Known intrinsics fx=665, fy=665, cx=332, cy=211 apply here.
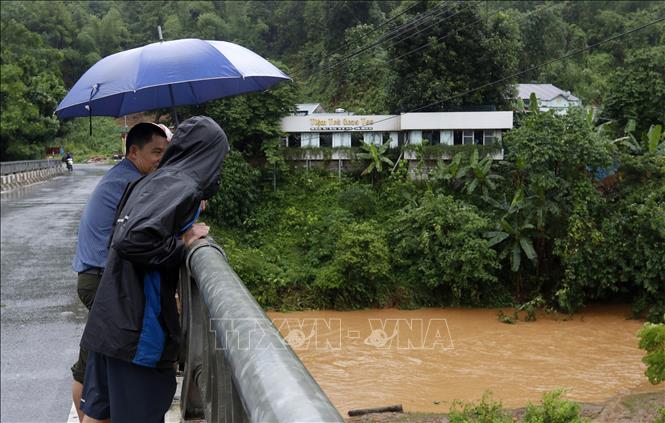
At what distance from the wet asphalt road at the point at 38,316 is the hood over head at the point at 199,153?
4.63 m

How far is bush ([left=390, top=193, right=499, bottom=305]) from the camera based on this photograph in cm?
2048

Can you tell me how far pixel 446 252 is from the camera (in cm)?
2066

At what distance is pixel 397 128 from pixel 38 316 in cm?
1937

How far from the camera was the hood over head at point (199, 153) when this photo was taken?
7.11 feet

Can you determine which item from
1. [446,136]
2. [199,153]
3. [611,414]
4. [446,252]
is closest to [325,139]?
[446,136]

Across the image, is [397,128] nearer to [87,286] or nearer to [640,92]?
[640,92]

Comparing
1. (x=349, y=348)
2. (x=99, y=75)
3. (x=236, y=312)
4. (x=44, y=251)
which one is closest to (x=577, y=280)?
(x=349, y=348)

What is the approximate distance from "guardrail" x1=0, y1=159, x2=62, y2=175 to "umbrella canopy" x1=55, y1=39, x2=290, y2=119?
88.1ft

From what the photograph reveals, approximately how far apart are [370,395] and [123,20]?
68.1 metres

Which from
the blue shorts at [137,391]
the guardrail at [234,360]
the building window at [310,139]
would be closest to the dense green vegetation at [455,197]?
the building window at [310,139]

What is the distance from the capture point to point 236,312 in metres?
1.58

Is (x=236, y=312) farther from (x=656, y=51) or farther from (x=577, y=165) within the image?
(x=656, y=51)

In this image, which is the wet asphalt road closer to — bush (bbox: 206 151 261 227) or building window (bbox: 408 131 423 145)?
bush (bbox: 206 151 261 227)

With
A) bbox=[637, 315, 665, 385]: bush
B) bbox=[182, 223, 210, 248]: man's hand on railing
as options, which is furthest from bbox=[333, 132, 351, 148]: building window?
bbox=[182, 223, 210, 248]: man's hand on railing
